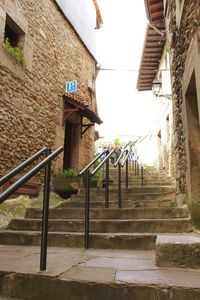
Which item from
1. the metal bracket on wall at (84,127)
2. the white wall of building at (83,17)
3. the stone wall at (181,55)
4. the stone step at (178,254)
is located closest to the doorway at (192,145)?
A: the stone wall at (181,55)

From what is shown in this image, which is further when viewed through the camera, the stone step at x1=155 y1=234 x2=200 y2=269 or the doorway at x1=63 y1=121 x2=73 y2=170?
the doorway at x1=63 y1=121 x2=73 y2=170

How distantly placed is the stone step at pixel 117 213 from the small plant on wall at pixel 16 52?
359cm

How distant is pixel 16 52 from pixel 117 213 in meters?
4.51

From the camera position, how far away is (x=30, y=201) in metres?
6.21

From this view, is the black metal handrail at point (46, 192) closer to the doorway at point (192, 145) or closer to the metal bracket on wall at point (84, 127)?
the doorway at point (192, 145)

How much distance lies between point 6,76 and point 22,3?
2.21 metres

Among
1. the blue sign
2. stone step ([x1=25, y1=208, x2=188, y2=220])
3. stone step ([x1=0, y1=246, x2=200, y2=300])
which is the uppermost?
the blue sign

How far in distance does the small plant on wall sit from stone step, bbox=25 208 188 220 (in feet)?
11.8

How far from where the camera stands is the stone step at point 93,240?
3.06m

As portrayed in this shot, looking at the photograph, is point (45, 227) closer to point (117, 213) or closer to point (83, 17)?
point (117, 213)

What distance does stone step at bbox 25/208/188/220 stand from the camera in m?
3.90

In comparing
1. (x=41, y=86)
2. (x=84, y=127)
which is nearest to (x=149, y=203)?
(x=41, y=86)

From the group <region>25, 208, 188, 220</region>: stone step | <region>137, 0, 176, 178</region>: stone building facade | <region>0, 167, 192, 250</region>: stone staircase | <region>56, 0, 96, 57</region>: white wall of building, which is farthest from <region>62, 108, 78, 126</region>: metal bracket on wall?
<region>25, 208, 188, 220</region>: stone step

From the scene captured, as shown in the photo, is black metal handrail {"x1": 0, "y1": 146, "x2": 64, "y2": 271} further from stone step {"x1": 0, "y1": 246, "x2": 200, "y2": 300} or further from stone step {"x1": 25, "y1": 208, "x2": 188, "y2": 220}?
stone step {"x1": 25, "y1": 208, "x2": 188, "y2": 220}
